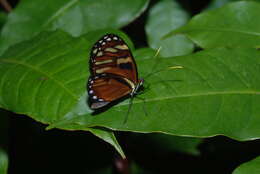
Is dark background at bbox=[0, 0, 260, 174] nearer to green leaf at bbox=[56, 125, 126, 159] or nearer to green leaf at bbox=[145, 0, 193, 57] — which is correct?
green leaf at bbox=[145, 0, 193, 57]

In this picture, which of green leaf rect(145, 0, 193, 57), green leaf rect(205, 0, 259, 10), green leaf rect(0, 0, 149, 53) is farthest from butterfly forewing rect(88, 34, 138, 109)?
green leaf rect(205, 0, 259, 10)

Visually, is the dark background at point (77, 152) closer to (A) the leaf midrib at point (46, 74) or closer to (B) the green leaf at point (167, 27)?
(B) the green leaf at point (167, 27)

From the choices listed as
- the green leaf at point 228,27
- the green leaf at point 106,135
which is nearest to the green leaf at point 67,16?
the green leaf at point 228,27

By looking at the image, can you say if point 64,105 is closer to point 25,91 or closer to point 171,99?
point 25,91

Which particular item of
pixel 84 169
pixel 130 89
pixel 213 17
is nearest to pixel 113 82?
pixel 130 89

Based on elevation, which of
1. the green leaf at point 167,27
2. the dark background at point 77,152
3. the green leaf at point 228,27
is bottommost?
the dark background at point 77,152

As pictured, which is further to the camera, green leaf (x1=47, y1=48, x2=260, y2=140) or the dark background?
the dark background

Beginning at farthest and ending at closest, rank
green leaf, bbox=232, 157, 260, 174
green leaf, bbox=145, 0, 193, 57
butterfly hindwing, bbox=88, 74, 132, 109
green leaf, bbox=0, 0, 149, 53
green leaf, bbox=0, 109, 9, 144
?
green leaf, bbox=145, 0, 193, 57, green leaf, bbox=0, 0, 149, 53, green leaf, bbox=0, 109, 9, 144, butterfly hindwing, bbox=88, 74, 132, 109, green leaf, bbox=232, 157, 260, 174
